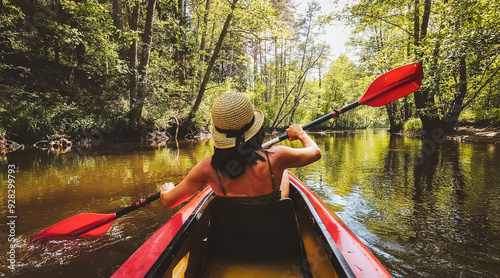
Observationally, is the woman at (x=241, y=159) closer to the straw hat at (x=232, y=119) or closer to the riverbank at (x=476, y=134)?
the straw hat at (x=232, y=119)

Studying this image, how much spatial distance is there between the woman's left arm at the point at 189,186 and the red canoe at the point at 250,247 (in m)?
0.17

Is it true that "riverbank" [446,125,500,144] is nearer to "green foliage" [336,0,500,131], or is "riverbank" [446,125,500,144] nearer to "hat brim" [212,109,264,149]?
"green foliage" [336,0,500,131]

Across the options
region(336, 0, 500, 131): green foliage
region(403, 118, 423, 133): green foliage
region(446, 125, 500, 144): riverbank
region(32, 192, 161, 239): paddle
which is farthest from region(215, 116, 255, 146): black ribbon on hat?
region(403, 118, 423, 133): green foliage

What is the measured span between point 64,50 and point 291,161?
13.9 metres

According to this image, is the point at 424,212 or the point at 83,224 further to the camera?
the point at 424,212

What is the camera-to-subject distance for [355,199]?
12.8 feet

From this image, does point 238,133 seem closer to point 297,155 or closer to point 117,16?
point 297,155

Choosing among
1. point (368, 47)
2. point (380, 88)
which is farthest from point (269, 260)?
point (368, 47)

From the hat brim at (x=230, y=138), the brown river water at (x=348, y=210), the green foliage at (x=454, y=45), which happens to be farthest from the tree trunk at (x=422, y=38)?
the hat brim at (x=230, y=138)

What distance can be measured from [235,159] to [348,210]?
8.69 ft

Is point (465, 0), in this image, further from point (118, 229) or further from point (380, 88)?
point (118, 229)

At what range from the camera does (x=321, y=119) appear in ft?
9.22

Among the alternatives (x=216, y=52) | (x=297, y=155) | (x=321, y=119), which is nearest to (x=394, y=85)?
(x=321, y=119)

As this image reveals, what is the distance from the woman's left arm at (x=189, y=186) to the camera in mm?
1557
